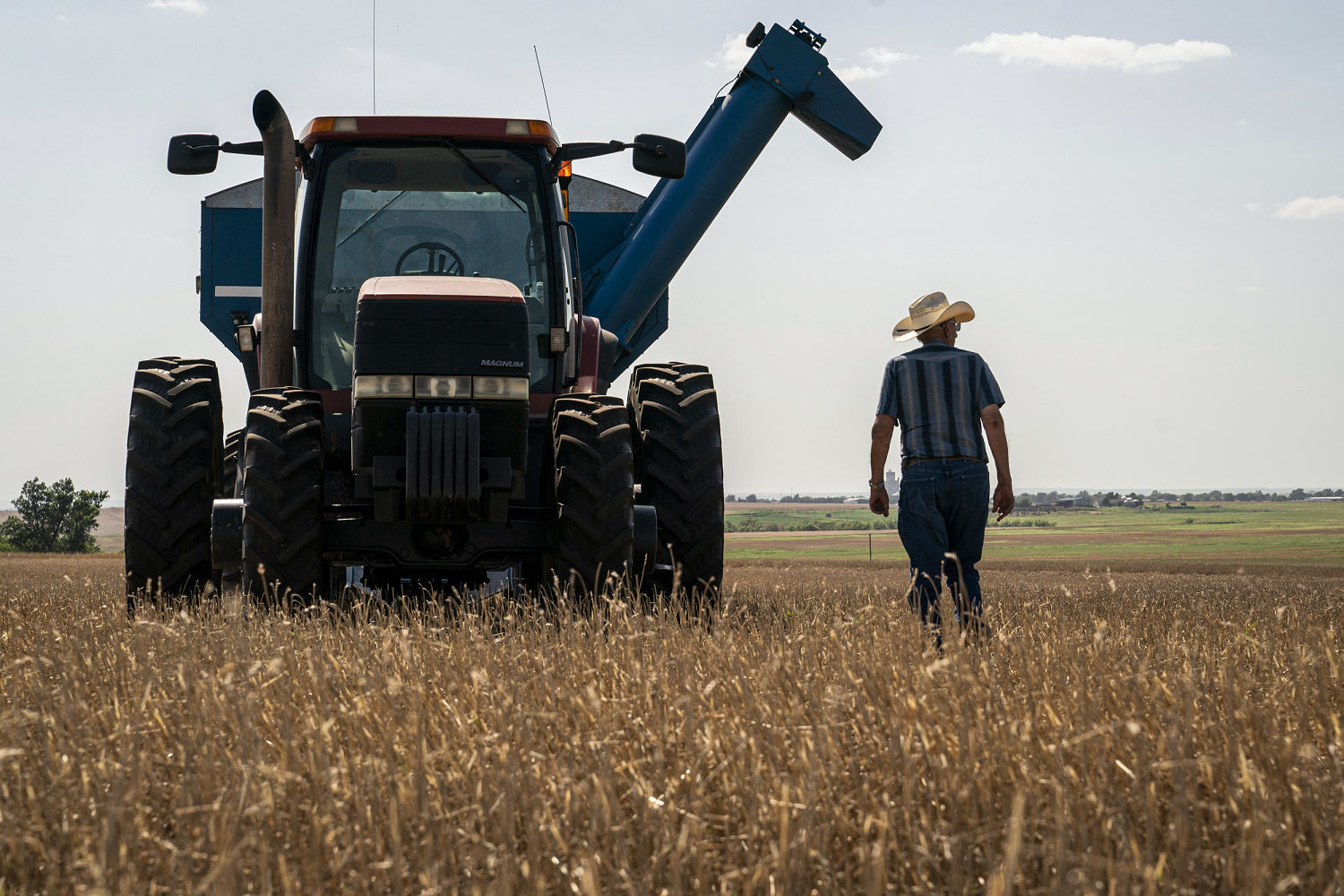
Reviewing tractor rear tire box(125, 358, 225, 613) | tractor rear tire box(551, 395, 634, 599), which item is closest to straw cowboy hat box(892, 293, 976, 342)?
tractor rear tire box(551, 395, 634, 599)

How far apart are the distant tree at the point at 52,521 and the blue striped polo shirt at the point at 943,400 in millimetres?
38268

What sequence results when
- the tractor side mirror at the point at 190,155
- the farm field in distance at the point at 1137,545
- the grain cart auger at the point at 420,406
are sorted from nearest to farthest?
the grain cart auger at the point at 420,406 → the tractor side mirror at the point at 190,155 → the farm field in distance at the point at 1137,545

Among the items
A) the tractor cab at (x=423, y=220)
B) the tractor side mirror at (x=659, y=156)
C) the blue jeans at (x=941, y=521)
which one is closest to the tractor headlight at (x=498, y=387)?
the tractor cab at (x=423, y=220)

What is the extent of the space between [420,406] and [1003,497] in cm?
267

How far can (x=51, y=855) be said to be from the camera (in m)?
2.20

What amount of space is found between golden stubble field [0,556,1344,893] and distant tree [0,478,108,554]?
38729mm

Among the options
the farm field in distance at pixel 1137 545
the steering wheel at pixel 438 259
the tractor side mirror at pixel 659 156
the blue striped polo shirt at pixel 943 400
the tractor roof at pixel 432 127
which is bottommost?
the farm field in distance at pixel 1137 545

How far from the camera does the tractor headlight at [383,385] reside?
531cm

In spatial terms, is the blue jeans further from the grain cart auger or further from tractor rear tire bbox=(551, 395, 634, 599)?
tractor rear tire bbox=(551, 395, 634, 599)

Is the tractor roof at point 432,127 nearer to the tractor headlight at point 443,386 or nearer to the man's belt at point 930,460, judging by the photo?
the tractor headlight at point 443,386

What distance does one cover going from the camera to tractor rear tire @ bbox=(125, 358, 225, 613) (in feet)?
19.4

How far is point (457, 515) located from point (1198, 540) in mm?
48281

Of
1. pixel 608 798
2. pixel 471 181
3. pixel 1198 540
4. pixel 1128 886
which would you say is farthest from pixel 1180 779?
pixel 1198 540

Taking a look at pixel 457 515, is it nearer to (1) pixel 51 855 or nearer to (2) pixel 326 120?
(2) pixel 326 120
